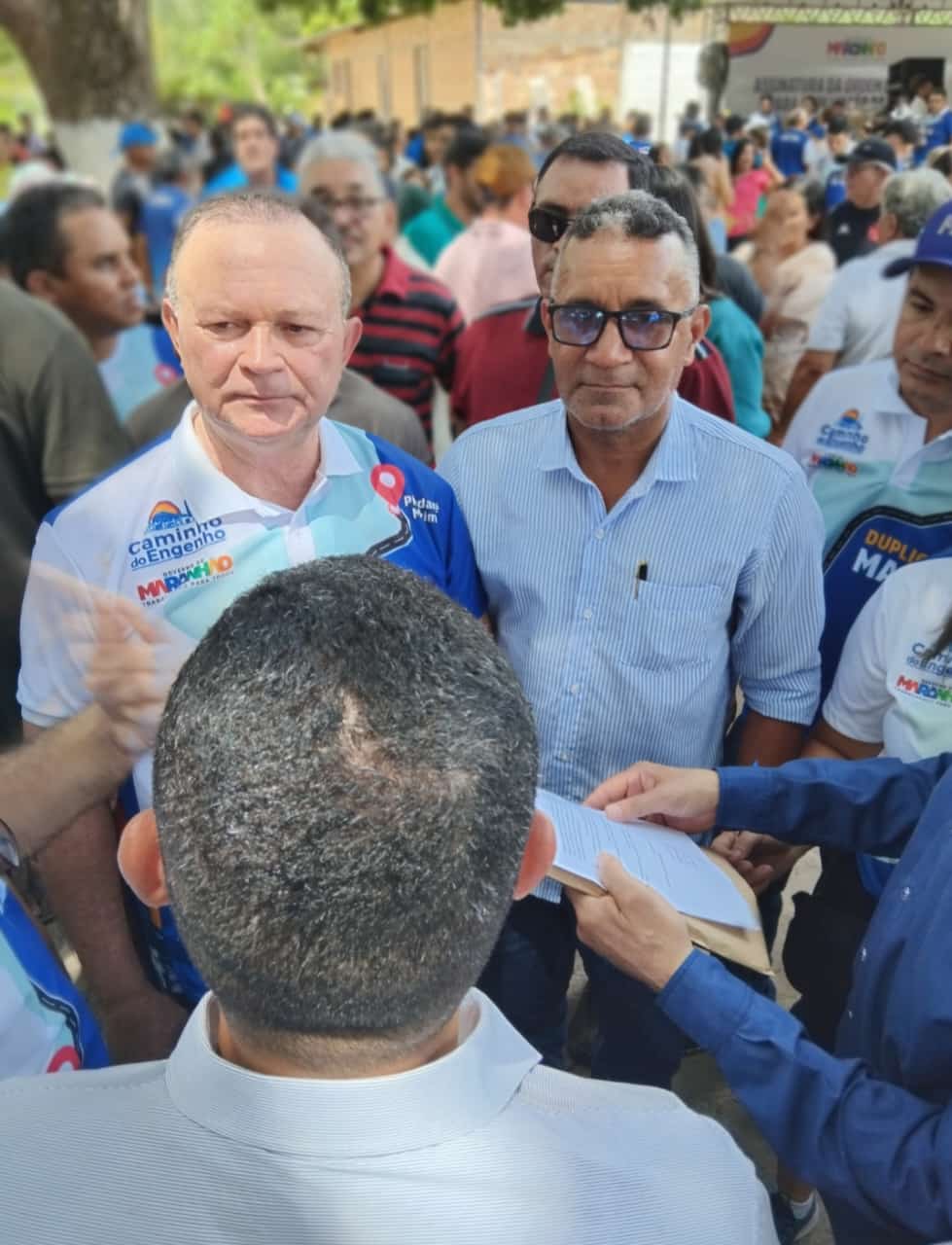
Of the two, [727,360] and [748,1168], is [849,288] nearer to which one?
[727,360]

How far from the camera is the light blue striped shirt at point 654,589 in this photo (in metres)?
2.10

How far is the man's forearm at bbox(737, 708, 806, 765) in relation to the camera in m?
2.26

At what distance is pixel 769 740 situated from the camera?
2266 millimetres

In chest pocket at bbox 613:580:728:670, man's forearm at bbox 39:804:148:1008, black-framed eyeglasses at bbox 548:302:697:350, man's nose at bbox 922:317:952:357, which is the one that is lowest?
man's forearm at bbox 39:804:148:1008

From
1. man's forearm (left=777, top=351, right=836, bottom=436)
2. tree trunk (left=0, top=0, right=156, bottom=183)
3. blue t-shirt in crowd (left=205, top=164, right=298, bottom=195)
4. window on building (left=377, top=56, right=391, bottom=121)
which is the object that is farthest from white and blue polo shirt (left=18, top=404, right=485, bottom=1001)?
window on building (left=377, top=56, right=391, bottom=121)

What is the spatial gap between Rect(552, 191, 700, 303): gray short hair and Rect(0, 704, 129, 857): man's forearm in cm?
132

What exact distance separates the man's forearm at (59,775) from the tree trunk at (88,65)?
999 centimetres

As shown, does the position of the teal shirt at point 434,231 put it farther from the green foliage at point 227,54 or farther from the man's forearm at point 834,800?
the green foliage at point 227,54

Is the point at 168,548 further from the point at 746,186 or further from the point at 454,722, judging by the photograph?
the point at 746,186

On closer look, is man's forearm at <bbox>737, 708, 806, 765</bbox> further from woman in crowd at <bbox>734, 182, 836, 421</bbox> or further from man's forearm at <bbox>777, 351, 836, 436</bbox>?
woman in crowd at <bbox>734, 182, 836, 421</bbox>

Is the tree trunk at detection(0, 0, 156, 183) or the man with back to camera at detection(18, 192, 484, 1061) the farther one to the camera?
the tree trunk at detection(0, 0, 156, 183)

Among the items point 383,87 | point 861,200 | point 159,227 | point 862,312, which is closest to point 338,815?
point 862,312

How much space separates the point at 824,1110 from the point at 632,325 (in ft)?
4.71

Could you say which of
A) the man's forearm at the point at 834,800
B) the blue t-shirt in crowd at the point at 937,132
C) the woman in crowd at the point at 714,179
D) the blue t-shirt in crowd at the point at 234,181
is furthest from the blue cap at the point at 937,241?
the blue t-shirt in crowd at the point at 234,181
